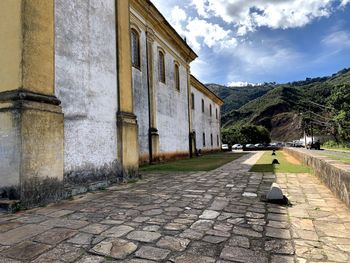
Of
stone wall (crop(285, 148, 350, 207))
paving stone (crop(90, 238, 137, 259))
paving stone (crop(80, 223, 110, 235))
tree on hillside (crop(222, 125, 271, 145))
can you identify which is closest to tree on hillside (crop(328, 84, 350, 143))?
tree on hillside (crop(222, 125, 271, 145))

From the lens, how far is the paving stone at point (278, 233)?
10.8 ft

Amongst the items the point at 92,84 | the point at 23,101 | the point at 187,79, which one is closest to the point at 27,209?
the point at 23,101

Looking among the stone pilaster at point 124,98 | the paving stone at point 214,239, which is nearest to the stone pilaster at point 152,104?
the stone pilaster at point 124,98

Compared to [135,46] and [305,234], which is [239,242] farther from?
[135,46]

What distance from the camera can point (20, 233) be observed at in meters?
3.43

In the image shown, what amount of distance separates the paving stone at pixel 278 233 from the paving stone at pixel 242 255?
604 millimetres

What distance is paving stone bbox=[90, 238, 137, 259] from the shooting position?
2799 mm

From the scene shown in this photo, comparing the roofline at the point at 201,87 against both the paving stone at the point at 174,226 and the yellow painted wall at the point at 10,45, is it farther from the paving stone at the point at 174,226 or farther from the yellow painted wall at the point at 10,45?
the paving stone at the point at 174,226

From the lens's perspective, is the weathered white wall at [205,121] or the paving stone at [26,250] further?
the weathered white wall at [205,121]

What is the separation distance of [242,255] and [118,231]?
1515 millimetres

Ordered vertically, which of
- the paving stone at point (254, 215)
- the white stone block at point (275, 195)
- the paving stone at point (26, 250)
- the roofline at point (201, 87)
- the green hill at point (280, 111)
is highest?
the green hill at point (280, 111)

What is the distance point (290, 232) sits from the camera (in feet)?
11.3

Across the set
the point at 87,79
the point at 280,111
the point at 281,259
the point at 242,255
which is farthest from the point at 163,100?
the point at 280,111

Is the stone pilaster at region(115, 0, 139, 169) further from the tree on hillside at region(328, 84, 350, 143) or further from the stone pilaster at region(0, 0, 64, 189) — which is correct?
the tree on hillside at region(328, 84, 350, 143)
